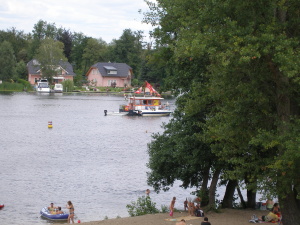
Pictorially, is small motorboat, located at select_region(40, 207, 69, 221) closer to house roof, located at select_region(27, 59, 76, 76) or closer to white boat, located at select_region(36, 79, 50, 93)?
white boat, located at select_region(36, 79, 50, 93)

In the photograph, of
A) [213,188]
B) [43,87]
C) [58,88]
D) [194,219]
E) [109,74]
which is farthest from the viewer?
[109,74]

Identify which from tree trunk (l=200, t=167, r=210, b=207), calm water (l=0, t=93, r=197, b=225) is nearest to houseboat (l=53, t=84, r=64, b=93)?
calm water (l=0, t=93, r=197, b=225)

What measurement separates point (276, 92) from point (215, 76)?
2.22 m

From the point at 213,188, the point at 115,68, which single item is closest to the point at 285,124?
the point at 213,188

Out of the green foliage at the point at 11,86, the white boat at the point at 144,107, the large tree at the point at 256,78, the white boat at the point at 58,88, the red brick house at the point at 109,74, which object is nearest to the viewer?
the large tree at the point at 256,78

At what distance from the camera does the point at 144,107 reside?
271 ft

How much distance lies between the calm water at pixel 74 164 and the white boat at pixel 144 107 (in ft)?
12.7

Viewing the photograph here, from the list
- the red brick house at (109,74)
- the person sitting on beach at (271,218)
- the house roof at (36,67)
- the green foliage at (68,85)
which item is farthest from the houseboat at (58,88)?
the person sitting on beach at (271,218)

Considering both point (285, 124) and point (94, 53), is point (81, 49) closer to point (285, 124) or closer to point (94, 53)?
point (94, 53)

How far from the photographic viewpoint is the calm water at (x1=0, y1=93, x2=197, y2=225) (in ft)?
100

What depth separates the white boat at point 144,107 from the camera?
81562 millimetres

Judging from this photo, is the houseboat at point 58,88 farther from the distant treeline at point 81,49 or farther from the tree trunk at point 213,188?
the tree trunk at point 213,188

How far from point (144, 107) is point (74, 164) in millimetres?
41754

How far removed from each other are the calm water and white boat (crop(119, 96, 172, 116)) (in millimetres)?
3869
